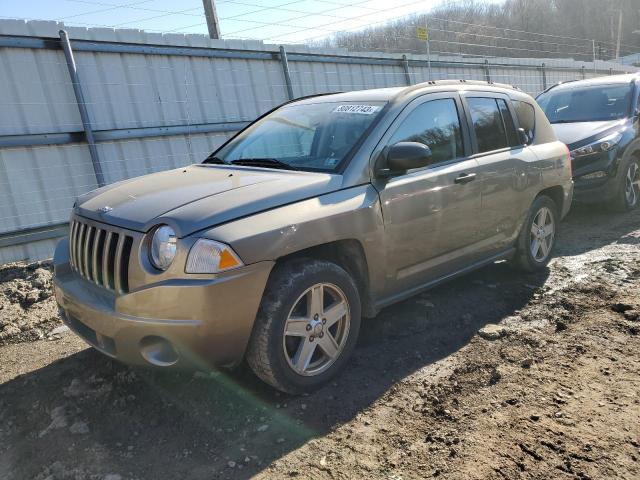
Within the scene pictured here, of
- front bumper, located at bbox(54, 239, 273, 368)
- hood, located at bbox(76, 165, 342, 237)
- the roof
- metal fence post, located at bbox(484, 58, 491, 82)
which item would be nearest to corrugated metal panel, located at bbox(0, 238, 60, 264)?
hood, located at bbox(76, 165, 342, 237)

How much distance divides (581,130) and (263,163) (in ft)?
18.4

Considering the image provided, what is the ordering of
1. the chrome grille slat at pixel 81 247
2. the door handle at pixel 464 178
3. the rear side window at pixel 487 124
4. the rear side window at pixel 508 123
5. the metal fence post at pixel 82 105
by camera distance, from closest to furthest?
the chrome grille slat at pixel 81 247
the door handle at pixel 464 178
the rear side window at pixel 487 124
the rear side window at pixel 508 123
the metal fence post at pixel 82 105

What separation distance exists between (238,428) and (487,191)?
2669 millimetres

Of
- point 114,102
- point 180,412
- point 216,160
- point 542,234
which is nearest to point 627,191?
point 542,234

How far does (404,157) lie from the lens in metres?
3.23

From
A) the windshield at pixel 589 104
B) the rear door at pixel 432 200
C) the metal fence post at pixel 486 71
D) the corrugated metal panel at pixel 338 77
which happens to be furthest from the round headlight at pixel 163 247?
the metal fence post at pixel 486 71

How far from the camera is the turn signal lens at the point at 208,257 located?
100.0 inches

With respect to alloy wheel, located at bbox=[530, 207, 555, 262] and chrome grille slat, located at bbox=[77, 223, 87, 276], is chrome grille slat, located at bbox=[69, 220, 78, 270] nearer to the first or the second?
chrome grille slat, located at bbox=[77, 223, 87, 276]

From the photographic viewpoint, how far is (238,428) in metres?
2.73

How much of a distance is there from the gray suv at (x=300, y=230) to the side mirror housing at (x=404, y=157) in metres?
0.01

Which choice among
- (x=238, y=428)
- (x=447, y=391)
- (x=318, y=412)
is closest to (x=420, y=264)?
(x=447, y=391)

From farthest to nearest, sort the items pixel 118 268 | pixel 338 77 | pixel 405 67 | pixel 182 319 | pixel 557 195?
pixel 405 67
pixel 338 77
pixel 557 195
pixel 118 268
pixel 182 319

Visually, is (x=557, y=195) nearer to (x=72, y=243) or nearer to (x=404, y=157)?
(x=404, y=157)

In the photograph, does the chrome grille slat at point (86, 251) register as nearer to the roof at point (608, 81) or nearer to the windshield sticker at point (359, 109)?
the windshield sticker at point (359, 109)
